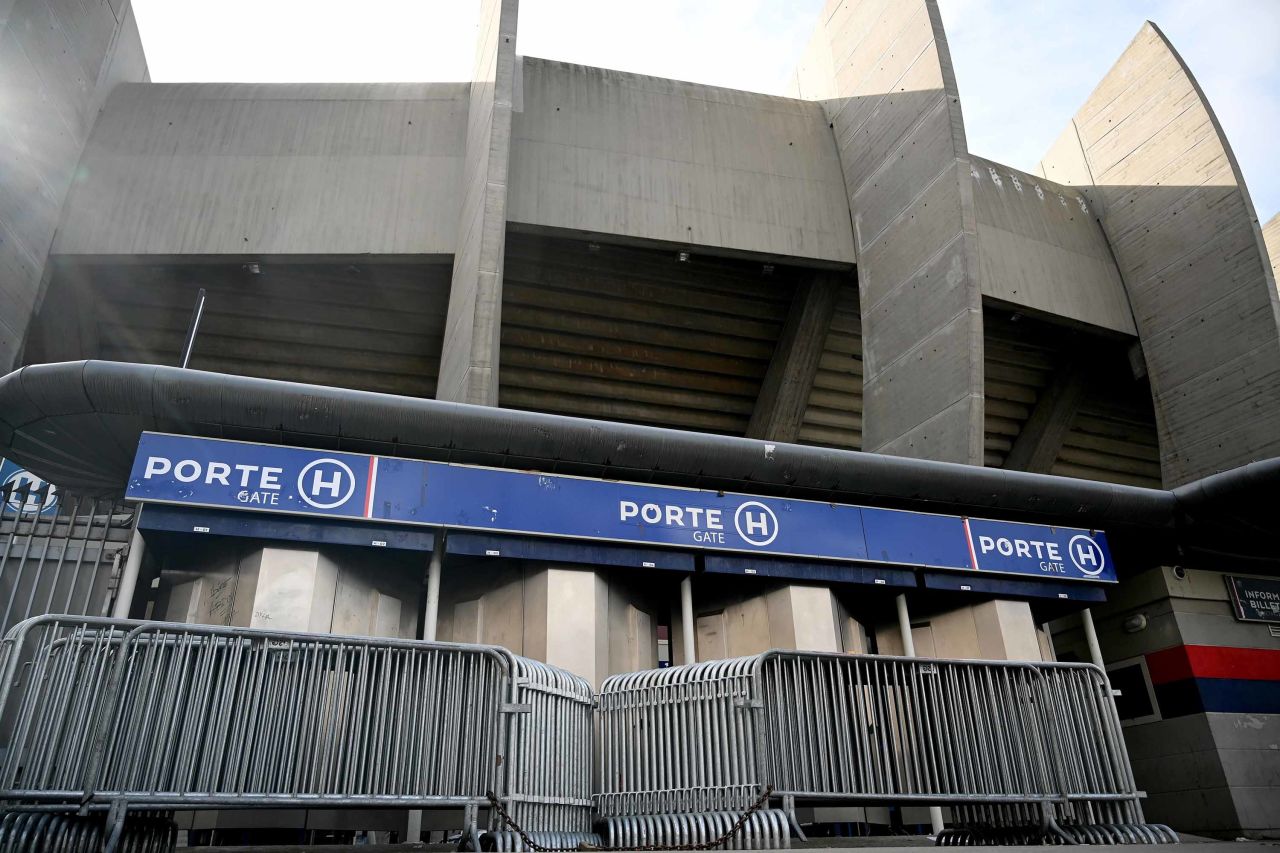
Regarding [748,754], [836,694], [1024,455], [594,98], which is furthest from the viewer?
[1024,455]

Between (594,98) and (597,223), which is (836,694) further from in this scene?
(594,98)

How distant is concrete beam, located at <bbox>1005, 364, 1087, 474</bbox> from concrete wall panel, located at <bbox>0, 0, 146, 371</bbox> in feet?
69.6

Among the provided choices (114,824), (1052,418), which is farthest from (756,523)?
(1052,418)

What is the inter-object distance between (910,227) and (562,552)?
10.00m

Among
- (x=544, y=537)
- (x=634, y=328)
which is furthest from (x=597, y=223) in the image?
(x=544, y=537)

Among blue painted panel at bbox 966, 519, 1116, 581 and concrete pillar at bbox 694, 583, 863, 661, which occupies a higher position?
blue painted panel at bbox 966, 519, 1116, 581

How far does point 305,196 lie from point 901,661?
48.0ft

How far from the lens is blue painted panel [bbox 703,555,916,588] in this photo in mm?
11156

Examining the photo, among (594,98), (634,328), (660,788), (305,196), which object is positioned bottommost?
(660,788)

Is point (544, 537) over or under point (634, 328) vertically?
under

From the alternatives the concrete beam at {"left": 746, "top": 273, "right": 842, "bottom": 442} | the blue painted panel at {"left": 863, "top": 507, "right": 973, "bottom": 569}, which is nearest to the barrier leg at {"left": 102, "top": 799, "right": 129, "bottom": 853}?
the blue painted panel at {"left": 863, "top": 507, "right": 973, "bottom": 569}

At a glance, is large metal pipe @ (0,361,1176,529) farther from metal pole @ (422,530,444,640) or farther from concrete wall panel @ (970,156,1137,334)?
concrete wall panel @ (970,156,1137,334)

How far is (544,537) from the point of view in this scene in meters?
10.4

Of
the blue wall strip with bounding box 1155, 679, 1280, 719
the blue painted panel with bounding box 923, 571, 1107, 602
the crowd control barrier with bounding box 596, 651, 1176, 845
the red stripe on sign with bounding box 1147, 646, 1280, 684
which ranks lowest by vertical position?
the crowd control barrier with bounding box 596, 651, 1176, 845
